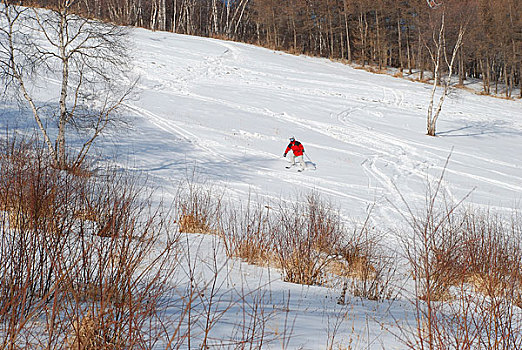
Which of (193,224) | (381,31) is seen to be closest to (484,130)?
(193,224)

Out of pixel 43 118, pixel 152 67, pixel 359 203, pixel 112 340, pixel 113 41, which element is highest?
pixel 152 67

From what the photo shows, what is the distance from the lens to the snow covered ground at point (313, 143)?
4.16 m

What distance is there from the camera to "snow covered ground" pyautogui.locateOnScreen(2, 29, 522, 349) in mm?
4160

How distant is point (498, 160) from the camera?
17.0 meters

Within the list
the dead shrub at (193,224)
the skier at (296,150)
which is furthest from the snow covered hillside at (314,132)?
the dead shrub at (193,224)

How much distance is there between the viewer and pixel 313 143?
17938 mm

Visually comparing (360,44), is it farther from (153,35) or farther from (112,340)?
(112,340)

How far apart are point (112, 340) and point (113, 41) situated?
10653mm

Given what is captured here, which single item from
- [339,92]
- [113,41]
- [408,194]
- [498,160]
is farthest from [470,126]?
[113,41]

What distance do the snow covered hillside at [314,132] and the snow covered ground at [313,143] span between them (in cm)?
8

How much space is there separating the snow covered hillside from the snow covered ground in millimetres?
78

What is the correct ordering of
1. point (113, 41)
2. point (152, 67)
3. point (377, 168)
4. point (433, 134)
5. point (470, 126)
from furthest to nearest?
point (152, 67)
point (470, 126)
point (433, 134)
point (377, 168)
point (113, 41)

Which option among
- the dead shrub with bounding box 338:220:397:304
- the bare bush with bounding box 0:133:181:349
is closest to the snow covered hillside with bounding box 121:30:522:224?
the dead shrub with bounding box 338:220:397:304

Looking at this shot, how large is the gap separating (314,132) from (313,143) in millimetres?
1832
